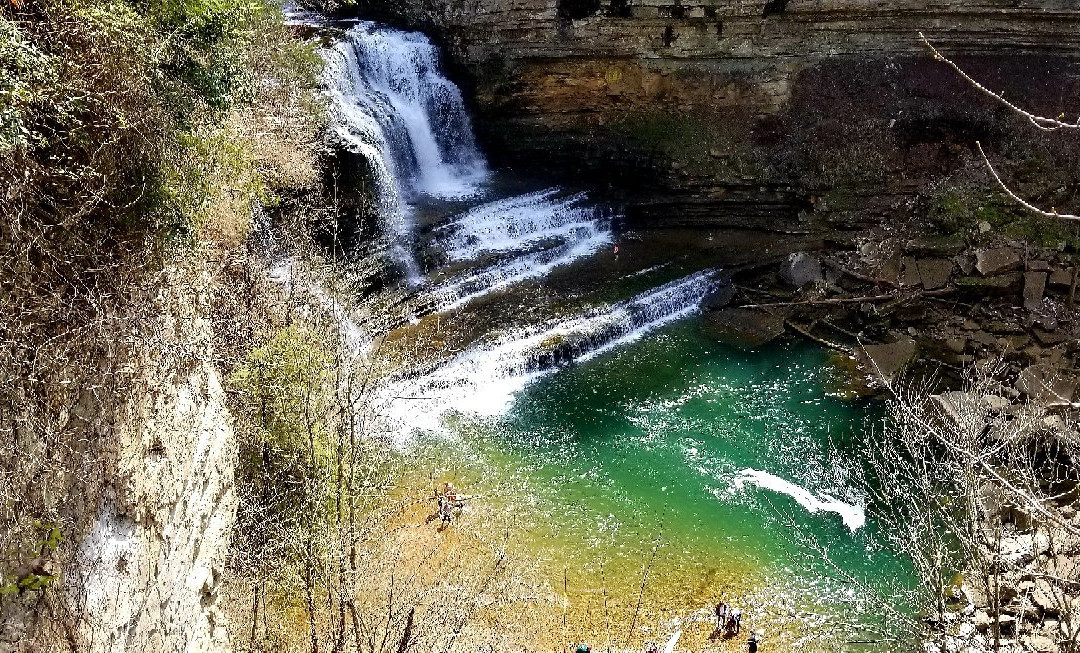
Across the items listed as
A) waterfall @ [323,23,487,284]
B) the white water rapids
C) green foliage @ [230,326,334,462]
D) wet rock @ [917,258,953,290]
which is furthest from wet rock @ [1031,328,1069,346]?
green foliage @ [230,326,334,462]

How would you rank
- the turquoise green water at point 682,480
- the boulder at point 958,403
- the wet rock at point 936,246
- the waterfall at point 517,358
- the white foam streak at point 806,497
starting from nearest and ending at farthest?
1. the turquoise green water at point 682,480
2. the white foam streak at point 806,497
3. the boulder at point 958,403
4. the waterfall at point 517,358
5. the wet rock at point 936,246

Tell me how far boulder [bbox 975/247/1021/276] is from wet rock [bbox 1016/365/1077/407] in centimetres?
268

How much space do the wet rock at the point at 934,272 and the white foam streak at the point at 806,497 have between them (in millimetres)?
7279

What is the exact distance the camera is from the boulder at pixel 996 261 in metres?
18.2

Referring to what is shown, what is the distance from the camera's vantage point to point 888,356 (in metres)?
17.0

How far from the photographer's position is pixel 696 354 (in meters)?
17.3

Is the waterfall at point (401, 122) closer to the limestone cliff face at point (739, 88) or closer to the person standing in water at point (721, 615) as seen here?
the limestone cliff face at point (739, 88)

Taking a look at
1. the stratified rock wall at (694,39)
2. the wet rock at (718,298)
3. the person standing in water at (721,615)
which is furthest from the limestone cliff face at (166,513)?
the stratified rock wall at (694,39)

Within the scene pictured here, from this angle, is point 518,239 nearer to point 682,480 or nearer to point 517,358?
point 517,358

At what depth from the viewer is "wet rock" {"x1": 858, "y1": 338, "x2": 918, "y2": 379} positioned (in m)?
16.8

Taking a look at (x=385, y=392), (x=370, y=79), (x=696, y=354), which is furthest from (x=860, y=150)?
(x=385, y=392)

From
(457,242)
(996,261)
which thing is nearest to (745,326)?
(996,261)

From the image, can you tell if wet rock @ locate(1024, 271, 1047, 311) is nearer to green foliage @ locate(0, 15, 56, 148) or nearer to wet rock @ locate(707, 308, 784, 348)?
wet rock @ locate(707, 308, 784, 348)

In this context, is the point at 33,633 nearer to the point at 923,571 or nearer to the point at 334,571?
the point at 334,571
